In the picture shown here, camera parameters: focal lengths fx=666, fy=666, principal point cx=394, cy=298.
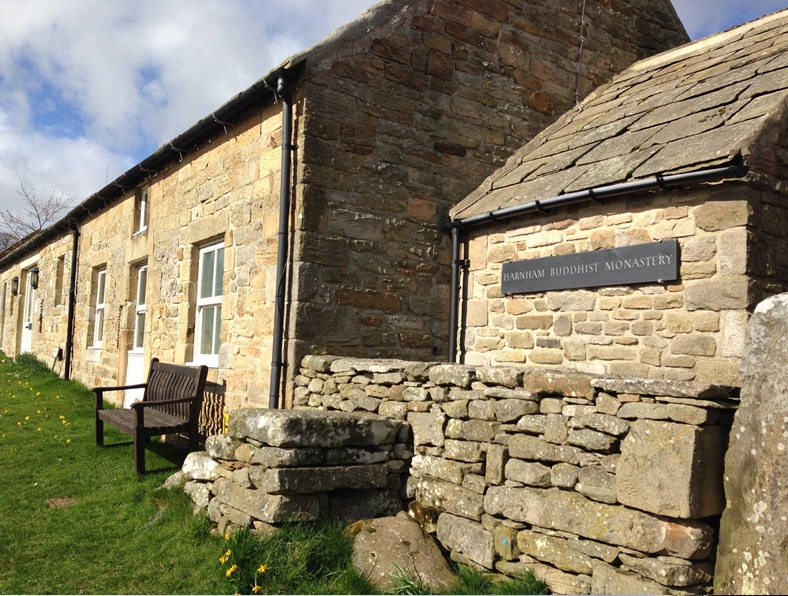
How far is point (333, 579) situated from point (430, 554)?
0.68 metres

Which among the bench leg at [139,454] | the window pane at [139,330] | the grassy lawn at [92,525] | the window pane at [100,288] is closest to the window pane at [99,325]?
the window pane at [100,288]

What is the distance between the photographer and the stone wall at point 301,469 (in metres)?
4.62

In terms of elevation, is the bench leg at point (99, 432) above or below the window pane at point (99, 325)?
below

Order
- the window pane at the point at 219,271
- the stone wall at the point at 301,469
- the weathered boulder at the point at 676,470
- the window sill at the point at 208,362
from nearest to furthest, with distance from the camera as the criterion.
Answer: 1. the weathered boulder at the point at 676,470
2. the stone wall at the point at 301,469
3. the window sill at the point at 208,362
4. the window pane at the point at 219,271

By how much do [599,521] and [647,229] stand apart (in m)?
2.64

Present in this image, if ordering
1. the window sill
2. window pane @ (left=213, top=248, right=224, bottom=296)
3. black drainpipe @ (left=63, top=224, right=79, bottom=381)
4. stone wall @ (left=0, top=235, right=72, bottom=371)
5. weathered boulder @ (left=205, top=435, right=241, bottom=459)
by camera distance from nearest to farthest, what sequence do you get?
1. weathered boulder @ (left=205, top=435, right=241, bottom=459)
2. the window sill
3. window pane @ (left=213, top=248, right=224, bottom=296)
4. black drainpipe @ (left=63, top=224, right=79, bottom=381)
5. stone wall @ (left=0, top=235, right=72, bottom=371)

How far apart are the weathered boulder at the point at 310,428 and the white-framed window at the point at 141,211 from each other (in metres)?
6.30

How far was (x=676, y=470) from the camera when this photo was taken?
3379 millimetres

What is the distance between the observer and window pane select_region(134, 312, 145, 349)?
1041 centimetres

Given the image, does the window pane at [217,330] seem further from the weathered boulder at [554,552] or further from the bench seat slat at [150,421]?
the weathered boulder at [554,552]

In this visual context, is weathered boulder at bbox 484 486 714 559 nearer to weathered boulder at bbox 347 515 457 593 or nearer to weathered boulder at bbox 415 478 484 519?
weathered boulder at bbox 415 478 484 519

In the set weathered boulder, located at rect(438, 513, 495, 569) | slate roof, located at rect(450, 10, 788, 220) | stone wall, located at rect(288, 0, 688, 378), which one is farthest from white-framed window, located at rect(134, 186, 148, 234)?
weathered boulder, located at rect(438, 513, 495, 569)

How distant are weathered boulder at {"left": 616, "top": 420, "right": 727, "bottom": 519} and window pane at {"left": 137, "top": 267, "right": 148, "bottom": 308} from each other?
866cm

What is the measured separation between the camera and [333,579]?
13.8 ft
